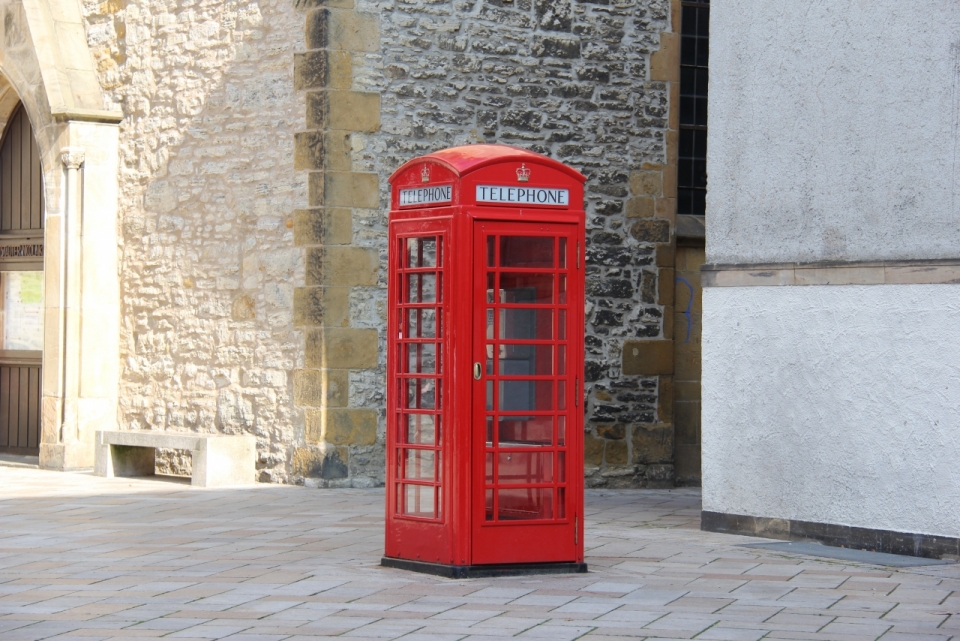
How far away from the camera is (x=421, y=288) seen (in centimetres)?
760

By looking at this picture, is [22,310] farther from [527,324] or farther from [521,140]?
[527,324]

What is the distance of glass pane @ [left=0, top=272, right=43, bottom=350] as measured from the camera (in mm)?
15055

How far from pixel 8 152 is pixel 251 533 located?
7846 mm

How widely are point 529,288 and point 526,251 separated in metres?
0.20

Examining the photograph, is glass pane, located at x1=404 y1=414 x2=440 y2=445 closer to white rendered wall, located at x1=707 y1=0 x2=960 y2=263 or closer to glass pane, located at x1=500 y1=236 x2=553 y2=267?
glass pane, located at x1=500 y1=236 x2=553 y2=267

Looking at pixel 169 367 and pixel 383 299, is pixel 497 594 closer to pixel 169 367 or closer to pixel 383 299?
pixel 383 299

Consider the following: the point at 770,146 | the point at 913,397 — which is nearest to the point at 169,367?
the point at 770,146

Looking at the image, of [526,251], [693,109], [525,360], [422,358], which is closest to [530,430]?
[525,360]

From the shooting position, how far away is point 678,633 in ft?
19.7

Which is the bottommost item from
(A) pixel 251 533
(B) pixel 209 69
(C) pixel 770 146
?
(A) pixel 251 533

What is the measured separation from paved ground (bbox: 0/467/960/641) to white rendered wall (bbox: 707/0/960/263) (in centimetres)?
202

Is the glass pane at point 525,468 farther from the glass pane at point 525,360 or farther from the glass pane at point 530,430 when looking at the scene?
the glass pane at point 525,360

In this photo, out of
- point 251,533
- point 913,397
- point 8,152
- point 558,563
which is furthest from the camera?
point 8,152

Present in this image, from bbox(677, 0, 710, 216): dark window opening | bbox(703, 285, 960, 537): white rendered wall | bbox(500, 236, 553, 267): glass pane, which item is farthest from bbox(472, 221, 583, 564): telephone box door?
bbox(677, 0, 710, 216): dark window opening
